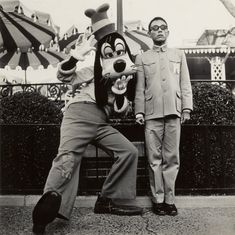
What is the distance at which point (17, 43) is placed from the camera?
6.48 m

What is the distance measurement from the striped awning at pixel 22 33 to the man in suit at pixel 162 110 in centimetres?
299

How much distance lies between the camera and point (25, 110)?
4379mm

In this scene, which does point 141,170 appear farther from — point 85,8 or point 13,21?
point 13,21

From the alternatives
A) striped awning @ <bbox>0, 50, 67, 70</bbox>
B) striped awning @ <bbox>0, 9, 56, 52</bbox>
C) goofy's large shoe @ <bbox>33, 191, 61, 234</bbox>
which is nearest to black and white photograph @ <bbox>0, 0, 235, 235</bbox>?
goofy's large shoe @ <bbox>33, 191, 61, 234</bbox>

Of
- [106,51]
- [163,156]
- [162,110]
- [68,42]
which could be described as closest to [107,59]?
[106,51]

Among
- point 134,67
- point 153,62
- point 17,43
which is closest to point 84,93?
point 134,67

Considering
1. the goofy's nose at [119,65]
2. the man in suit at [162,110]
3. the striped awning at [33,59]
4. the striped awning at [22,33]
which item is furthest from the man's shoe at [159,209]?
the striped awning at [33,59]

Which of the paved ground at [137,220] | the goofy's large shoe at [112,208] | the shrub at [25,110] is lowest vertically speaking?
the paved ground at [137,220]

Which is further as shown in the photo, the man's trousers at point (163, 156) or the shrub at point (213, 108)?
the shrub at point (213, 108)

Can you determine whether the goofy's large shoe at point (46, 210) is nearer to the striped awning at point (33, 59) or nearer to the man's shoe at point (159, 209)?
the man's shoe at point (159, 209)

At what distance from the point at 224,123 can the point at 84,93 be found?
1.96 meters

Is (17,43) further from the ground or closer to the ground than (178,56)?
further from the ground

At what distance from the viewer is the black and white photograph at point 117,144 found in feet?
9.21

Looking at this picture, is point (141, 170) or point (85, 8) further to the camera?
point (141, 170)
